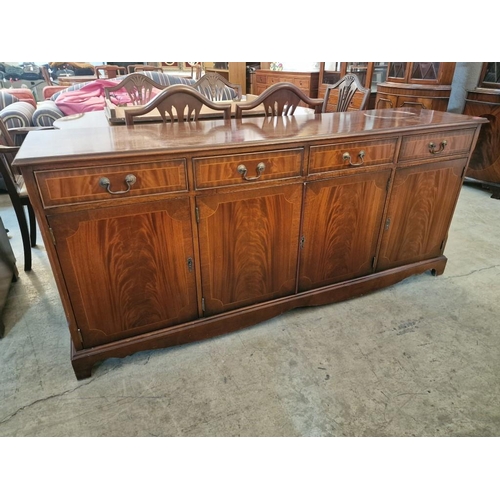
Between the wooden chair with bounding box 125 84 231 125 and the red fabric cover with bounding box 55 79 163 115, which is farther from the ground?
the wooden chair with bounding box 125 84 231 125

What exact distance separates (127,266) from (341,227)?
0.97m

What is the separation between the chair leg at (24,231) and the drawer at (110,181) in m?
1.08

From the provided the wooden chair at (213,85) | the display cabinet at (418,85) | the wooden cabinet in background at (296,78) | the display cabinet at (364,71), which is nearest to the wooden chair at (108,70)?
the wooden cabinet in background at (296,78)

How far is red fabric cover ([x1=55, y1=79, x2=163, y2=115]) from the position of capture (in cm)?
368

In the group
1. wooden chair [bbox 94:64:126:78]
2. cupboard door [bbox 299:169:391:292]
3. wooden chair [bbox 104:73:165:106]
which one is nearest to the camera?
cupboard door [bbox 299:169:391:292]

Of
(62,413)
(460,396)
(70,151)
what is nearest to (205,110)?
(70,151)

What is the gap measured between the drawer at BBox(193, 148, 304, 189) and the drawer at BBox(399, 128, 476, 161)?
1.85 ft

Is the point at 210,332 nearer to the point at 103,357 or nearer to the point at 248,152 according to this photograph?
the point at 103,357

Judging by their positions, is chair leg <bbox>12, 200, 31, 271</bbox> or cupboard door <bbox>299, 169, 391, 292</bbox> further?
chair leg <bbox>12, 200, 31, 271</bbox>

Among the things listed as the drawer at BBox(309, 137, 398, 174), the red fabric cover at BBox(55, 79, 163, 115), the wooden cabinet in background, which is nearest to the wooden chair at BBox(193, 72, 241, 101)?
the red fabric cover at BBox(55, 79, 163, 115)

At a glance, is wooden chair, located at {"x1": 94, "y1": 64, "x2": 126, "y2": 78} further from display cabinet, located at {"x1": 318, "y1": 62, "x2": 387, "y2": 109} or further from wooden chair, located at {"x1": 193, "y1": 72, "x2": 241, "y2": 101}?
wooden chair, located at {"x1": 193, "y1": 72, "x2": 241, "y2": 101}

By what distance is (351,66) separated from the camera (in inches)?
177

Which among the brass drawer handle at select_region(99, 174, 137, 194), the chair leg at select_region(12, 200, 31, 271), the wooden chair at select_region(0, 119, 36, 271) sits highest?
the brass drawer handle at select_region(99, 174, 137, 194)

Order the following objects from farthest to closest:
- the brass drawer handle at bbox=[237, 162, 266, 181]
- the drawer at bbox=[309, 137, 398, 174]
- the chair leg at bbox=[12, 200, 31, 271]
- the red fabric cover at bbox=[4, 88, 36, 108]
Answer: the red fabric cover at bbox=[4, 88, 36, 108]
the chair leg at bbox=[12, 200, 31, 271]
the drawer at bbox=[309, 137, 398, 174]
the brass drawer handle at bbox=[237, 162, 266, 181]
